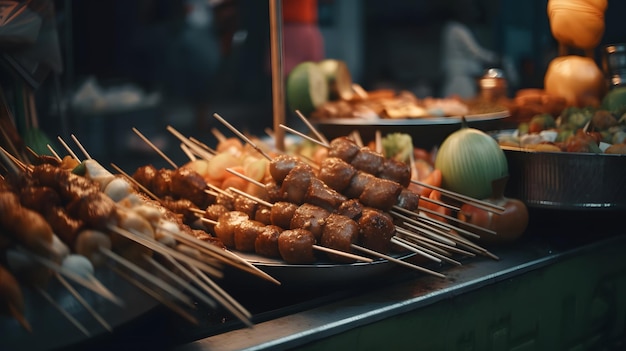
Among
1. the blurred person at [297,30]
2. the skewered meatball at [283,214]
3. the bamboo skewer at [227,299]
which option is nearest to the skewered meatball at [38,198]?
the bamboo skewer at [227,299]

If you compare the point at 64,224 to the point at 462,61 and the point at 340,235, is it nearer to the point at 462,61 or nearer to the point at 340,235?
the point at 340,235

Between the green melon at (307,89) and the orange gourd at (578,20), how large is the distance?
4.51 ft

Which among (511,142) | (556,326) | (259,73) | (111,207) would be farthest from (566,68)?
(259,73)

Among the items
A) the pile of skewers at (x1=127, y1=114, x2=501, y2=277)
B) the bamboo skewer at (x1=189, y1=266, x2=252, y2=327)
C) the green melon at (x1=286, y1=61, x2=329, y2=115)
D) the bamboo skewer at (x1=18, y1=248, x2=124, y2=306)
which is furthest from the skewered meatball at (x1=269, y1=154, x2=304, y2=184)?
the green melon at (x1=286, y1=61, x2=329, y2=115)

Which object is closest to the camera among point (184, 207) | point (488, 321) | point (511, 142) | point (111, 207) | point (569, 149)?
point (111, 207)

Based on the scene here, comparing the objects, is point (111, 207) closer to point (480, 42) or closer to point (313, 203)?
point (313, 203)

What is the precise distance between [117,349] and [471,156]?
1.72 m

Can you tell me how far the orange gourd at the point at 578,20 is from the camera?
2.97 m

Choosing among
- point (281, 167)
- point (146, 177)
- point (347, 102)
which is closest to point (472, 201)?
point (281, 167)

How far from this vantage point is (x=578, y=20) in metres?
3.00

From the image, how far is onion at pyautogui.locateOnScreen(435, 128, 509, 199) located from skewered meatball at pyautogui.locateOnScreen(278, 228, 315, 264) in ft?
3.13

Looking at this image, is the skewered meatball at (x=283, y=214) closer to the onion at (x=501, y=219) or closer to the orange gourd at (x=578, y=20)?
the onion at (x=501, y=219)

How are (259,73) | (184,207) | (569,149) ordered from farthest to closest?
1. (259,73)
2. (569,149)
3. (184,207)

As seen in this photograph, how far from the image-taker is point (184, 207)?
2.43 m
